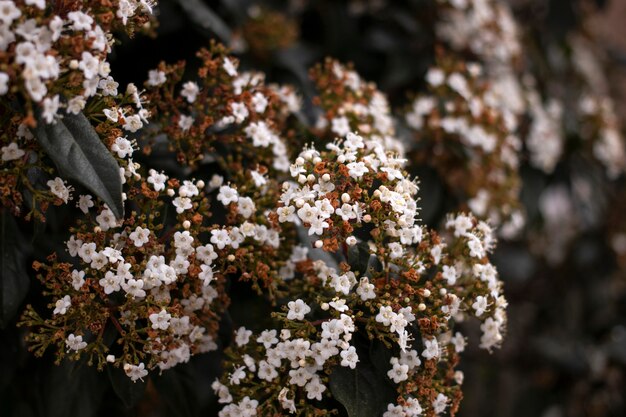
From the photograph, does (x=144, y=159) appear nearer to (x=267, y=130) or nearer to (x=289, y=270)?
(x=267, y=130)

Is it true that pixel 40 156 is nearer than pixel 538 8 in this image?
Yes

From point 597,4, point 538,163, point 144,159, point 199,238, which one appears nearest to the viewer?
point 199,238

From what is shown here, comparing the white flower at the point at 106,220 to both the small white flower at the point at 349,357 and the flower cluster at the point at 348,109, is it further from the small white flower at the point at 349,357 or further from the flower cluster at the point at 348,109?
the flower cluster at the point at 348,109

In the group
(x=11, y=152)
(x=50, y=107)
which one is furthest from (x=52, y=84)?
(x=11, y=152)

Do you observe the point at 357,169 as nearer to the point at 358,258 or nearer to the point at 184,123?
the point at 358,258

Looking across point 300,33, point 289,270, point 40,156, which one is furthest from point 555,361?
point 40,156

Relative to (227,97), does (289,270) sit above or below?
below

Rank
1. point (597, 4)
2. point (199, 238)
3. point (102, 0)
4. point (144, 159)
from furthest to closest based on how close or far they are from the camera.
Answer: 1. point (597, 4)
2. point (144, 159)
3. point (199, 238)
4. point (102, 0)

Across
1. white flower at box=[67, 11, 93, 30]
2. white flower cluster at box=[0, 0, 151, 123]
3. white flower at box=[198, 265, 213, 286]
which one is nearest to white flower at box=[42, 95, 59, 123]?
white flower cluster at box=[0, 0, 151, 123]
